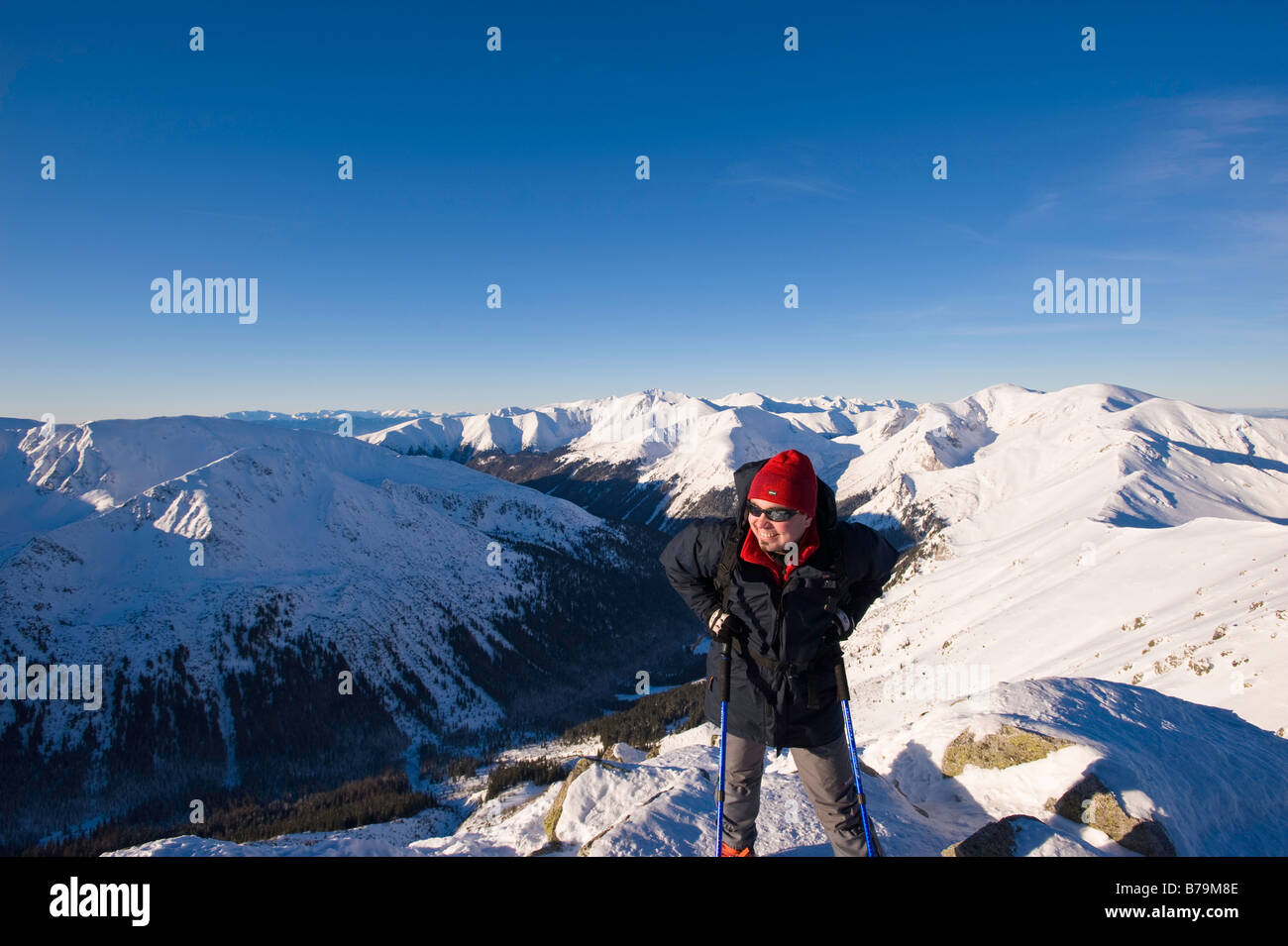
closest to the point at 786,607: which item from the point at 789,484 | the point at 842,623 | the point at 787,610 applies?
the point at 787,610

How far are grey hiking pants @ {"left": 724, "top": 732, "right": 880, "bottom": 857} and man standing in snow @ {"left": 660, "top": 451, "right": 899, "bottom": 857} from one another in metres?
0.02

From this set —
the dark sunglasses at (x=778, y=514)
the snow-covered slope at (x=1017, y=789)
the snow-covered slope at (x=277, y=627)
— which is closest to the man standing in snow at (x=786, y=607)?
the dark sunglasses at (x=778, y=514)

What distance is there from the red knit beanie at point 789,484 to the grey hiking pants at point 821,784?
379 cm

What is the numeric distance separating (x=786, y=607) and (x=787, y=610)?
4 centimetres

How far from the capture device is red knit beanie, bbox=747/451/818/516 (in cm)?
676

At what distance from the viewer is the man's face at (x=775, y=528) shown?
22.2 ft

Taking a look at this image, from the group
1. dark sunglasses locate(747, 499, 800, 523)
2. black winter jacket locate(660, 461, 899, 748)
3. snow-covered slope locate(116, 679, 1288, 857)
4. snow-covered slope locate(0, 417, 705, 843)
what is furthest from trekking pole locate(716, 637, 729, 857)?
snow-covered slope locate(0, 417, 705, 843)

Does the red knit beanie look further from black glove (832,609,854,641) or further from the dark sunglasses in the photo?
black glove (832,609,854,641)

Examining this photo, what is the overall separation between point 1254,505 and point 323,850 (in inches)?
8106

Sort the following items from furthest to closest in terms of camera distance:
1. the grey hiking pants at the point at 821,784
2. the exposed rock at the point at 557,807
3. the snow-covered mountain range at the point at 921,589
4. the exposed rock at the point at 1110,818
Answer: the snow-covered mountain range at the point at 921,589 → the exposed rock at the point at 557,807 → the exposed rock at the point at 1110,818 → the grey hiking pants at the point at 821,784

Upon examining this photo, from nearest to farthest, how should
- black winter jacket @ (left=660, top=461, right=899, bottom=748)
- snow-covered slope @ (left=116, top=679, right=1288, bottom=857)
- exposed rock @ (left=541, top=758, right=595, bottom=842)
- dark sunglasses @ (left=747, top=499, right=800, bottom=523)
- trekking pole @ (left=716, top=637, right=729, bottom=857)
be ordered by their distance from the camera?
1. dark sunglasses @ (left=747, top=499, right=800, bottom=523)
2. black winter jacket @ (left=660, top=461, right=899, bottom=748)
3. trekking pole @ (left=716, top=637, right=729, bottom=857)
4. snow-covered slope @ (left=116, top=679, right=1288, bottom=857)
5. exposed rock @ (left=541, top=758, right=595, bottom=842)

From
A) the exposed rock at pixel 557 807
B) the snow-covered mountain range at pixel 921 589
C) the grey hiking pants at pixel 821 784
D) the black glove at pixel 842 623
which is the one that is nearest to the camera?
the black glove at pixel 842 623

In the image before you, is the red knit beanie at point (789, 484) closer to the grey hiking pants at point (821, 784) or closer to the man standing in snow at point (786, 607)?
the man standing in snow at point (786, 607)

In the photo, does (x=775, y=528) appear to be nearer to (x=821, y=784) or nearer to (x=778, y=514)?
(x=778, y=514)
